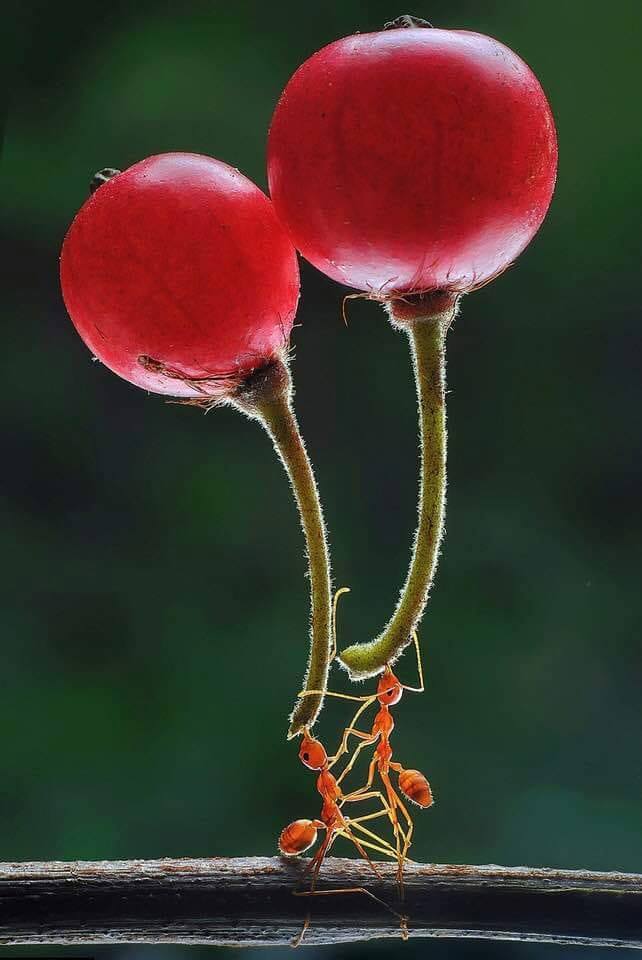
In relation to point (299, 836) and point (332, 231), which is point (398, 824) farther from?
point (332, 231)

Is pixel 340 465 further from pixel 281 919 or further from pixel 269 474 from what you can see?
pixel 281 919

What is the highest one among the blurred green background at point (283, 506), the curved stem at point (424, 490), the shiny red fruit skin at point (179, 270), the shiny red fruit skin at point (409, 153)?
the shiny red fruit skin at point (409, 153)

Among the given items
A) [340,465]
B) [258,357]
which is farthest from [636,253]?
[258,357]

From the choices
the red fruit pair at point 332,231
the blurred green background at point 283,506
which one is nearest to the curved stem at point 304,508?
the red fruit pair at point 332,231

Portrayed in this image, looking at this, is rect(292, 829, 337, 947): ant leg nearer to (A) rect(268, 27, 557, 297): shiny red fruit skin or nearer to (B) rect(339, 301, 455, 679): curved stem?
(B) rect(339, 301, 455, 679): curved stem

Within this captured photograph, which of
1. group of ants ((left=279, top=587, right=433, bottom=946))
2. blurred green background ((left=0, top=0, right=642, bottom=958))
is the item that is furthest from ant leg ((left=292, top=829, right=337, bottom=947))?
blurred green background ((left=0, top=0, right=642, bottom=958))

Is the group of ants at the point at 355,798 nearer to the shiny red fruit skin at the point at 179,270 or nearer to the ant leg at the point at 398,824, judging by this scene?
the ant leg at the point at 398,824
